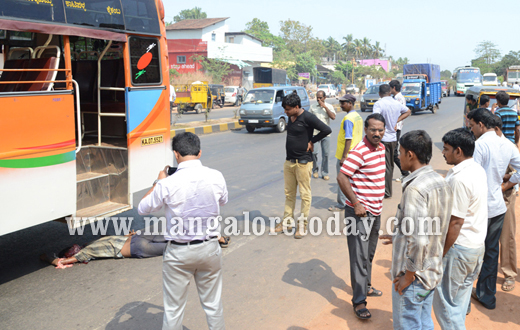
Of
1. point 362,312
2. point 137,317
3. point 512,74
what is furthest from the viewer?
point 512,74

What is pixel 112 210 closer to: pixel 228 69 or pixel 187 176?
pixel 187 176

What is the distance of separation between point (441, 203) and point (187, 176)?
160 cm

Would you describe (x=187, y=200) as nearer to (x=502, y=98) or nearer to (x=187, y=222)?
(x=187, y=222)

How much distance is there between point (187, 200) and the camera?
9.34ft

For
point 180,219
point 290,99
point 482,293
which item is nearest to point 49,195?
point 180,219

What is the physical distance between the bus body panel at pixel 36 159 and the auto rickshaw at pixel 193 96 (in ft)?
67.3

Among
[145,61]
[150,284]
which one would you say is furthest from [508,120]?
[150,284]

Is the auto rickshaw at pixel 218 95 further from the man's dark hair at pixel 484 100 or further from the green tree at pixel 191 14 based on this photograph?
the green tree at pixel 191 14

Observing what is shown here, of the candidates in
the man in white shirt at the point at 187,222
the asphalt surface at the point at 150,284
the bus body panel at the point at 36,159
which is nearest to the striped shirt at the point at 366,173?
the asphalt surface at the point at 150,284

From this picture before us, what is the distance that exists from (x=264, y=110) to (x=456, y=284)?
13.3 meters

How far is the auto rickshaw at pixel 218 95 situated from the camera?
98.4 ft

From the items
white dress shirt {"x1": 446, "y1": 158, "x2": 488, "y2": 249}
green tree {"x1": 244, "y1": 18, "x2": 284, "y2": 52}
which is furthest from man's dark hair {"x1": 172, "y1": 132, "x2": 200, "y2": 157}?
green tree {"x1": 244, "y1": 18, "x2": 284, "y2": 52}

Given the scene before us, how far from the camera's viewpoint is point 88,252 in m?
4.93

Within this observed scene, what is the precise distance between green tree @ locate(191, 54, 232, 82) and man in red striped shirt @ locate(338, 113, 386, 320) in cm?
3608
